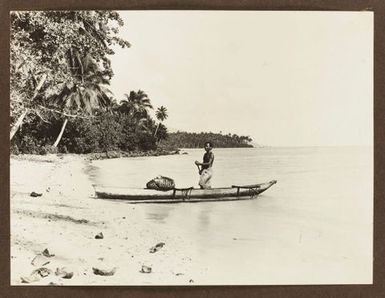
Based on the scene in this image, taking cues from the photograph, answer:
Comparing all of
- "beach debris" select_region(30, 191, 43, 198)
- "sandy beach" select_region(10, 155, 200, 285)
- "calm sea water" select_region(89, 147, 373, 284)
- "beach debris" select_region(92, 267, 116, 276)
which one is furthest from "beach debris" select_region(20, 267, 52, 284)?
"calm sea water" select_region(89, 147, 373, 284)

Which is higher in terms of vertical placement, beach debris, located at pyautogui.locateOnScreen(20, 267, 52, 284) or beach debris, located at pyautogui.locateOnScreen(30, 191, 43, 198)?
beach debris, located at pyautogui.locateOnScreen(30, 191, 43, 198)

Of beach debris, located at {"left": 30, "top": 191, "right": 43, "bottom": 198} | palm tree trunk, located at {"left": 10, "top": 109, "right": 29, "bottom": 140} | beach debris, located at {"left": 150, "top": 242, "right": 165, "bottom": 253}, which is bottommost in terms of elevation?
beach debris, located at {"left": 150, "top": 242, "right": 165, "bottom": 253}

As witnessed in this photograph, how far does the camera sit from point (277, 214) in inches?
89.6

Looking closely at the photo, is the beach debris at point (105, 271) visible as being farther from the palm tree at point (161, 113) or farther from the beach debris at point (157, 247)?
the palm tree at point (161, 113)

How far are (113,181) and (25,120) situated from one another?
1.68 feet

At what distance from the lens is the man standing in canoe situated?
2285 millimetres

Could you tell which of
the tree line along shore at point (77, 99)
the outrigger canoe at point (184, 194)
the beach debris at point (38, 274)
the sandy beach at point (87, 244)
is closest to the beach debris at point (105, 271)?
the sandy beach at point (87, 244)

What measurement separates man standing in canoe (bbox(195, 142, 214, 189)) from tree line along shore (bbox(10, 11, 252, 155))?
0.13ft

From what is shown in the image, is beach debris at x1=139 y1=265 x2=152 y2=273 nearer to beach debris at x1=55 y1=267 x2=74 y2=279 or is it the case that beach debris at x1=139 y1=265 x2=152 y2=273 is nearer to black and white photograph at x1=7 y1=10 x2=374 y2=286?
black and white photograph at x1=7 y1=10 x2=374 y2=286

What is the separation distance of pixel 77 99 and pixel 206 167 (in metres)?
0.70

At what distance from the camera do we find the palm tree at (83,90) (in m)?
2.31

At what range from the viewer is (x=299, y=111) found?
→ 91.0 inches

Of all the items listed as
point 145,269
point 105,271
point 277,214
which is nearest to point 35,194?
point 105,271

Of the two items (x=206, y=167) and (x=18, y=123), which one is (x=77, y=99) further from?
(x=206, y=167)
